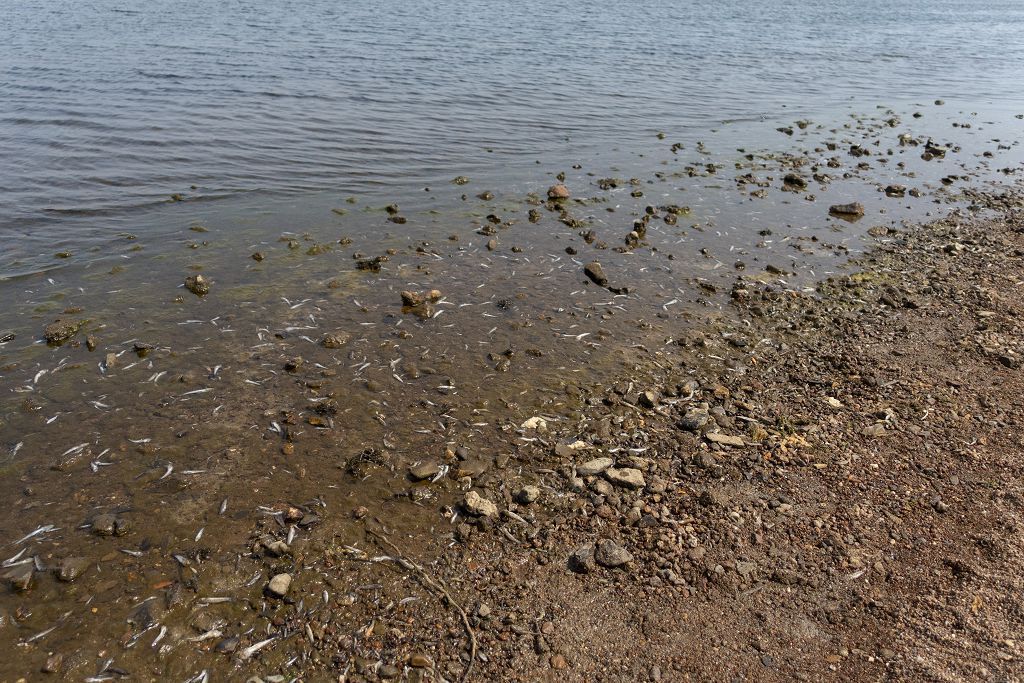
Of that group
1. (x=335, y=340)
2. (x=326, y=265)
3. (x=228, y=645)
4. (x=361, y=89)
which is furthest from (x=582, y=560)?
(x=361, y=89)

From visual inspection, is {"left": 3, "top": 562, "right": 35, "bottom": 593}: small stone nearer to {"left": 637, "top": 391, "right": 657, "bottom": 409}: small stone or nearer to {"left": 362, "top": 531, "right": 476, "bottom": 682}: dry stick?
{"left": 362, "top": 531, "right": 476, "bottom": 682}: dry stick

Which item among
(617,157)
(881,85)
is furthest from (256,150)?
(881,85)

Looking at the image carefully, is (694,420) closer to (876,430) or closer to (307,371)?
(876,430)

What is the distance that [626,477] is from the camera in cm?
772

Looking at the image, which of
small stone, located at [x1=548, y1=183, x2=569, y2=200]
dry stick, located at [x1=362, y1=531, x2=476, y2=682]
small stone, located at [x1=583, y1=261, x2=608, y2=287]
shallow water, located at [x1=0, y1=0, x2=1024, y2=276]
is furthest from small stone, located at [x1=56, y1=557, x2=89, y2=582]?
small stone, located at [x1=548, y1=183, x2=569, y2=200]

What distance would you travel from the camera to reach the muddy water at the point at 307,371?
6.20 m

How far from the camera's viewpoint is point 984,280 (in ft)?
42.5

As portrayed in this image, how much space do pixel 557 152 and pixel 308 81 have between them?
1337cm

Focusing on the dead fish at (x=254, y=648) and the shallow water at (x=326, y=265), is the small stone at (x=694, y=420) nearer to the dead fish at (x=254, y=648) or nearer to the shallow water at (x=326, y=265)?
the shallow water at (x=326, y=265)

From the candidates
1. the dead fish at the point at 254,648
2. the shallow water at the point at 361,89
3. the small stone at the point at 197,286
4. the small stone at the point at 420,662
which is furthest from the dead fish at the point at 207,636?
the shallow water at the point at 361,89

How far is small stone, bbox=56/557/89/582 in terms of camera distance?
20.9ft

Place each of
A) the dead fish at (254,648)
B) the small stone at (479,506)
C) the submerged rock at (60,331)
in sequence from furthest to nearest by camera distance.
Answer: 1. the submerged rock at (60,331)
2. the small stone at (479,506)
3. the dead fish at (254,648)

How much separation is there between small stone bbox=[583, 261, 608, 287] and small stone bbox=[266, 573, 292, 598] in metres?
8.32

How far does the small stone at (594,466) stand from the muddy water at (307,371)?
1.03 metres
